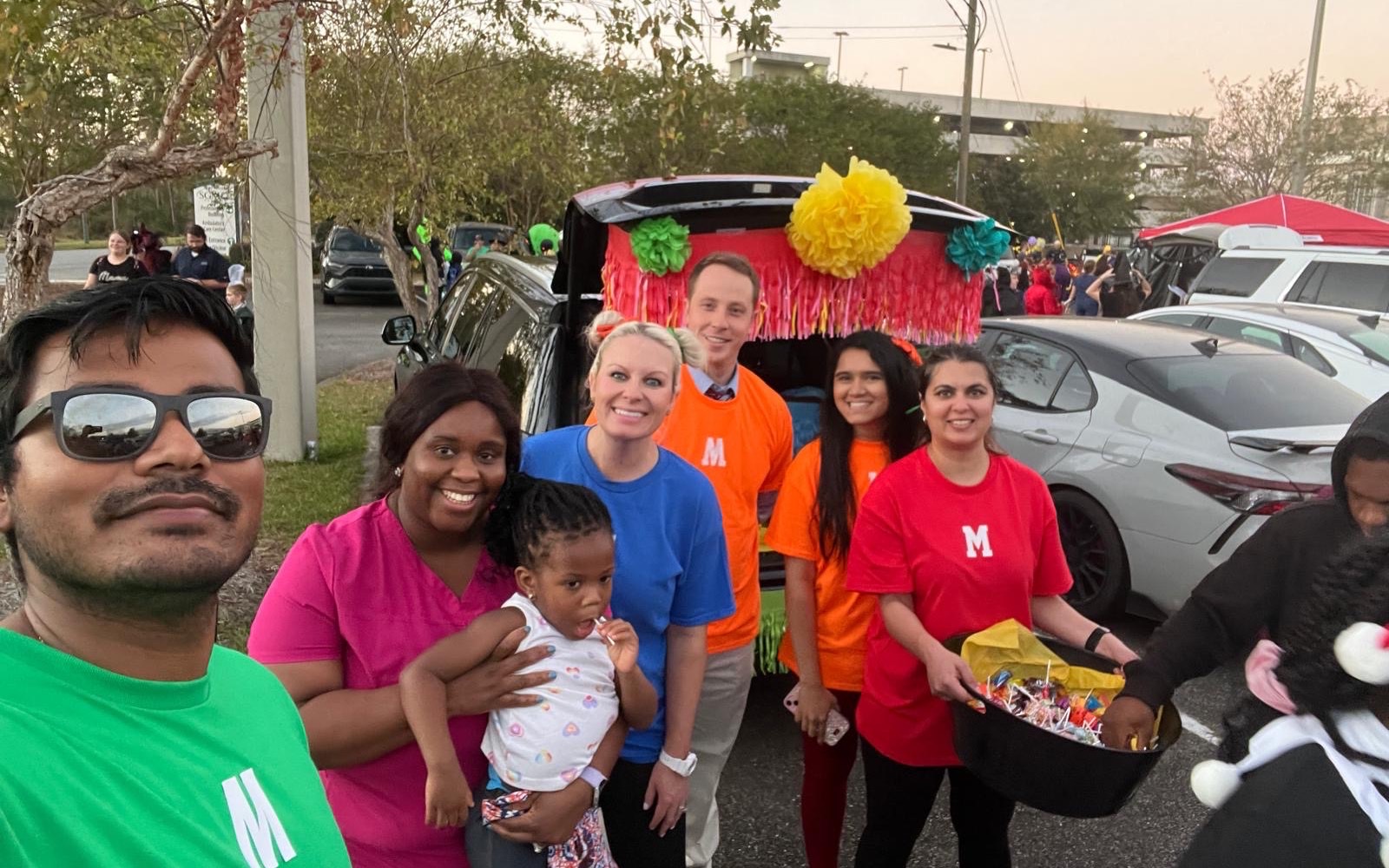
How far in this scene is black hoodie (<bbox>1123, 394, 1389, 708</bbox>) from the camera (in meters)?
2.04

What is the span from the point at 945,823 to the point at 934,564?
1552 mm

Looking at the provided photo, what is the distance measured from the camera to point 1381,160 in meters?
26.5

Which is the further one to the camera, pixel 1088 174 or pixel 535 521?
pixel 1088 174

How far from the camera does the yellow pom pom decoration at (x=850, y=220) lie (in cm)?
336

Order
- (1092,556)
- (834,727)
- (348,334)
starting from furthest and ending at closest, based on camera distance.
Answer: (348,334) → (1092,556) → (834,727)

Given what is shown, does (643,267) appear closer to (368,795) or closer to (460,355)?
(368,795)

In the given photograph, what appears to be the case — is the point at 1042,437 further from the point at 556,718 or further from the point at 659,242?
the point at 556,718

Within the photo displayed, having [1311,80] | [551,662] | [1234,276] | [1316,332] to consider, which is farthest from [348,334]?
[1311,80]

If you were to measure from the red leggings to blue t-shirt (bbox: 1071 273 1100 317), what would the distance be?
43.4 feet

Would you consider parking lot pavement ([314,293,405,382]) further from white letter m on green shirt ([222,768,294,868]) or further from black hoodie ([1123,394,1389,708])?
white letter m on green shirt ([222,768,294,868])

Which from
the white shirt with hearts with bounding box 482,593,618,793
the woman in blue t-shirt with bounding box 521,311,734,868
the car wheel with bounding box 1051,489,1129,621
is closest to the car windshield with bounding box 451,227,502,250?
the car wheel with bounding box 1051,489,1129,621

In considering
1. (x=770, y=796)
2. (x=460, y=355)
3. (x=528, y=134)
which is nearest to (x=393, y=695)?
(x=770, y=796)

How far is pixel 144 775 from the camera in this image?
3.39ft

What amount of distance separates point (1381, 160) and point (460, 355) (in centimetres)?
2945
